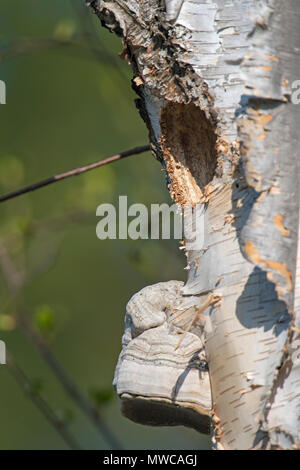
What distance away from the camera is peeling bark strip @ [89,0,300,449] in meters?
1.10

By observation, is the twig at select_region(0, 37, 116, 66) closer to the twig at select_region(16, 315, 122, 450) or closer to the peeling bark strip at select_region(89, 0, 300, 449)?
the twig at select_region(16, 315, 122, 450)

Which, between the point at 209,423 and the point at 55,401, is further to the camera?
the point at 55,401

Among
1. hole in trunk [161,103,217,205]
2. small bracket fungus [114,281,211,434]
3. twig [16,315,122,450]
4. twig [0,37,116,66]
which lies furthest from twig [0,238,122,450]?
hole in trunk [161,103,217,205]

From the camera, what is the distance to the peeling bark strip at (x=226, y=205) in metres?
1.10

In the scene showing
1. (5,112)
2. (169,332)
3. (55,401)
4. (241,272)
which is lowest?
(55,401)

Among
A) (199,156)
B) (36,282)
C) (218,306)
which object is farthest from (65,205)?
(36,282)

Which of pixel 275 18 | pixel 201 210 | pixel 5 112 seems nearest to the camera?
pixel 275 18

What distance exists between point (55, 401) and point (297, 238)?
4476mm

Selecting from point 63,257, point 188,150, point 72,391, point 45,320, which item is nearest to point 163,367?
point 188,150

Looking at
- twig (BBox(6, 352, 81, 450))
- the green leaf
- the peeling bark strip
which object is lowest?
twig (BBox(6, 352, 81, 450))

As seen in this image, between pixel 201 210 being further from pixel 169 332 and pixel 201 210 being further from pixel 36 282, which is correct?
pixel 36 282

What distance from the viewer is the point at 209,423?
4.07 ft

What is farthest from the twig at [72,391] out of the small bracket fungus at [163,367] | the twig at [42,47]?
the twig at [42,47]

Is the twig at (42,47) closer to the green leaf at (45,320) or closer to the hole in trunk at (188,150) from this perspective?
the green leaf at (45,320)
